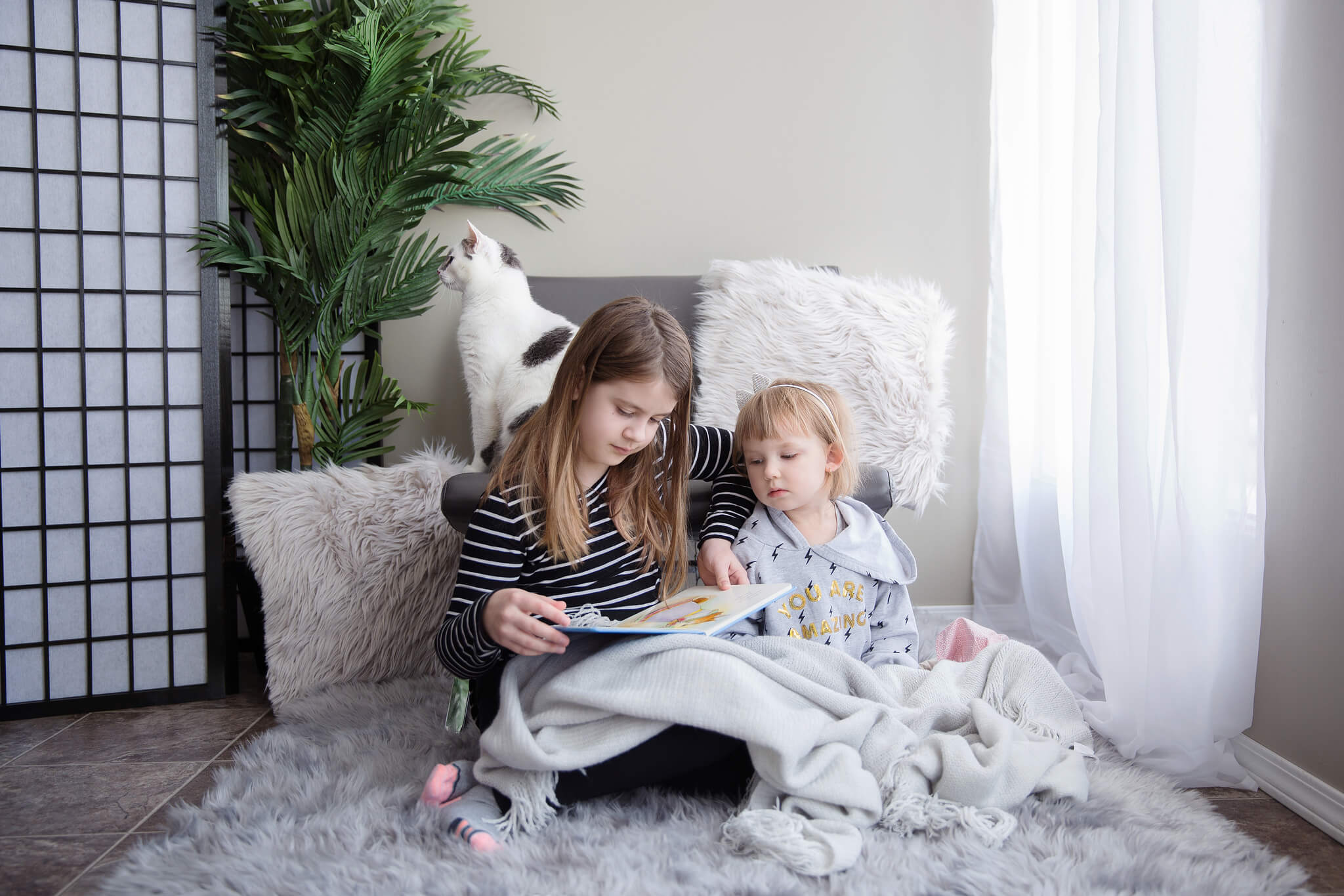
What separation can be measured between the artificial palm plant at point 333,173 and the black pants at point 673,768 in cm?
118

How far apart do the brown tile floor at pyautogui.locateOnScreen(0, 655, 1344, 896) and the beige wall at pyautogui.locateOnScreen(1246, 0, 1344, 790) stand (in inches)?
5.1

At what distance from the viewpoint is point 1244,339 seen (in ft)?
3.98

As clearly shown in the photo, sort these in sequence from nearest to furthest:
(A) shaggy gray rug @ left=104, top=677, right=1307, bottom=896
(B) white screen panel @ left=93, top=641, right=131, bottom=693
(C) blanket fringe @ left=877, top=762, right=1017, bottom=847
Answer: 1. (A) shaggy gray rug @ left=104, top=677, right=1307, bottom=896
2. (C) blanket fringe @ left=877, top=762, right=1017, bottom=847
3. (B) white screen panel @ left=93, top=641, right=131, bottom=693

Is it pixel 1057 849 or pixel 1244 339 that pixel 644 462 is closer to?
pixel 1057 849

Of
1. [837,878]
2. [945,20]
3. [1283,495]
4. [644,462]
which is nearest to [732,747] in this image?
[837,878]

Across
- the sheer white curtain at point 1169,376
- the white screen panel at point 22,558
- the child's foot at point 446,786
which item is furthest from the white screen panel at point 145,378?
the sheer white curtain at point 1169,376

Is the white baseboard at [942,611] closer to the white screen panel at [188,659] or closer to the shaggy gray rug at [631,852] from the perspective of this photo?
the shaggy gray rug at [631,852]

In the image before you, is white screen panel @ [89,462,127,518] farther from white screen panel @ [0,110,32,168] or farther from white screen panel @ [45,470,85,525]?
white screen panel @ [0,110,32,168]

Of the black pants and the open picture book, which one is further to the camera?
the black pants

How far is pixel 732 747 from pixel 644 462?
44cm

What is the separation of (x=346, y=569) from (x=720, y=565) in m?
0.84

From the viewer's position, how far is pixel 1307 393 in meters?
1.20

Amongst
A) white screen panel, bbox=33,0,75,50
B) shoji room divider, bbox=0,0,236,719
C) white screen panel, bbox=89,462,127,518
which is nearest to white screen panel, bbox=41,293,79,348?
shoji room divider, bbox=0,0,236,719

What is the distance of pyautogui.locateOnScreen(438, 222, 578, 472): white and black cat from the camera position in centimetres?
181
